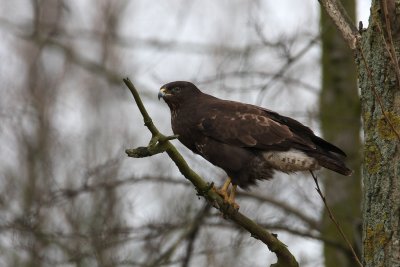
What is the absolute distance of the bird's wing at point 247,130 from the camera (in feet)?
20.4

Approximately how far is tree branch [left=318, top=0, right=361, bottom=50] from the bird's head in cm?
245

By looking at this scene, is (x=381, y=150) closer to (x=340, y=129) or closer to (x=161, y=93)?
(x=161, y=93)

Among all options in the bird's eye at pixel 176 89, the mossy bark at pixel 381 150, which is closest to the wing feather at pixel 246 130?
the bird's eye at pixel 176 89

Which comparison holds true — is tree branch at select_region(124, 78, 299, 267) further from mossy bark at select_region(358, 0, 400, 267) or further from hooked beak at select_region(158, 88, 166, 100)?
hooked beak at select_region(158, 88, 166, 100)

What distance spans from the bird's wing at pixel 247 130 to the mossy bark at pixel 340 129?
1887mm

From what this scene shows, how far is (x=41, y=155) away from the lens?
1229 centimetres

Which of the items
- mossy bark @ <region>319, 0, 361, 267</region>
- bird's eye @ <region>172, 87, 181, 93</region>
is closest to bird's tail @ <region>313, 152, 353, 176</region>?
bird's eye @ <region>172, 87, 181, 93</region>

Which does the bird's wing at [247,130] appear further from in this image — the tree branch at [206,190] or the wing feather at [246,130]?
the tree branch at [206,190]

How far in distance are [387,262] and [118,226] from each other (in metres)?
4.20

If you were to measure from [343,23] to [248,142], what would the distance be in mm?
1877

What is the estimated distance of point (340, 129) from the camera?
8.69m

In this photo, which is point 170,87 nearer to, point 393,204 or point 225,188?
point 225,188

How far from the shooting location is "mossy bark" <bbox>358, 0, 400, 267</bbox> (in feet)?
13.4

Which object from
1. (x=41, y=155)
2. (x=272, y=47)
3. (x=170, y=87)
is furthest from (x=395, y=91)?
(x=41, y=155)
